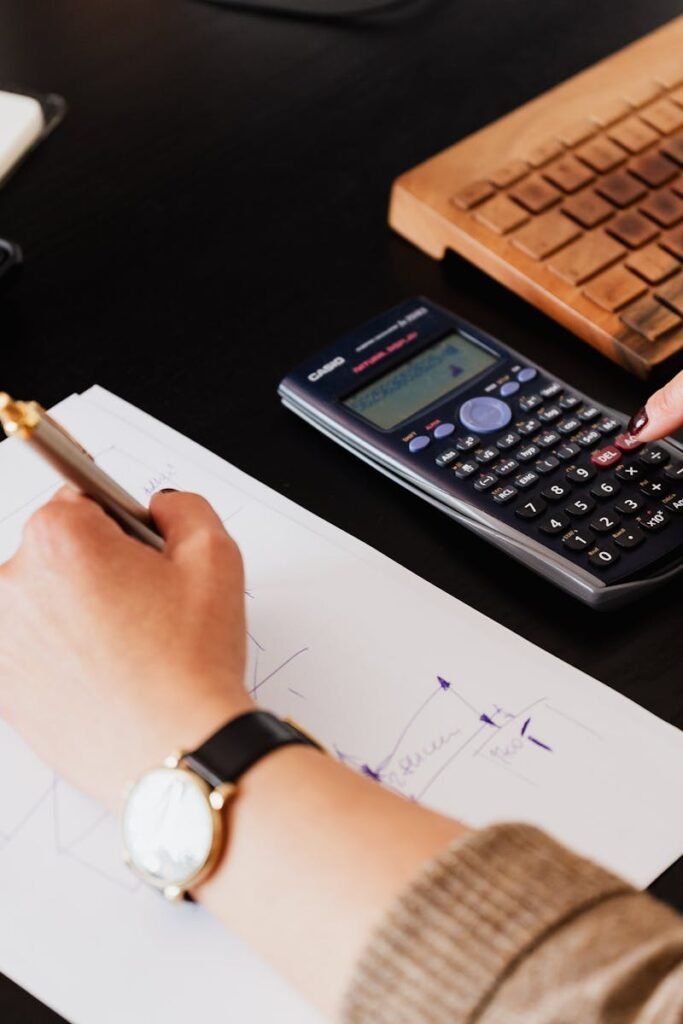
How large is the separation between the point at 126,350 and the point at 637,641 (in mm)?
325

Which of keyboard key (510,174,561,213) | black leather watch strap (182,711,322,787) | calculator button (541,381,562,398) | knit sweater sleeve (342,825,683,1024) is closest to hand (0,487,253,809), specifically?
black leather watch strap (182,711,322,787)

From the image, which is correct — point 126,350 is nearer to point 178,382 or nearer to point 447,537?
point 178,382

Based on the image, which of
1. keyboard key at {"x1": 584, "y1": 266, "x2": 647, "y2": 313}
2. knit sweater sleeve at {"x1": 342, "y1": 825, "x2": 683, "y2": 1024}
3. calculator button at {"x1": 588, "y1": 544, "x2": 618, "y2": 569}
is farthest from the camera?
keyboard key at {"x1": 584, "y1": 266, "x2": 647, "y2": 313}

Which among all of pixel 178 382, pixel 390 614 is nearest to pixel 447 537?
pixel 390 614

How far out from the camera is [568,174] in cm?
76

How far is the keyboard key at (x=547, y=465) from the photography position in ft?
2.03

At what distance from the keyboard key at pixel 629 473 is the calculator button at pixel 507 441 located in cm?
5

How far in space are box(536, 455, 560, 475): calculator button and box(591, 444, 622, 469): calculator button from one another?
2 cm

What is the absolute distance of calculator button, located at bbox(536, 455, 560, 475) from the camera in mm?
619

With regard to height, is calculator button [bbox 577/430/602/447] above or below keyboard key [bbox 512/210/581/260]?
below

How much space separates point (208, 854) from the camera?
454 mm

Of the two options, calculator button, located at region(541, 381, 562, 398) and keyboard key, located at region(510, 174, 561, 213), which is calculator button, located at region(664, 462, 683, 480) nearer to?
calculator button, located at region(541, 381, 562, 398)

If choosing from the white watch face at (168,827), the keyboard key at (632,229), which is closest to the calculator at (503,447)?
the keyboard key at (632,229)

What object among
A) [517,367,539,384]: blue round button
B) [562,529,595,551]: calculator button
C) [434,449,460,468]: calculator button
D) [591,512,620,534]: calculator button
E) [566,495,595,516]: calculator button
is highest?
[434,449,460,468]: calculator button
